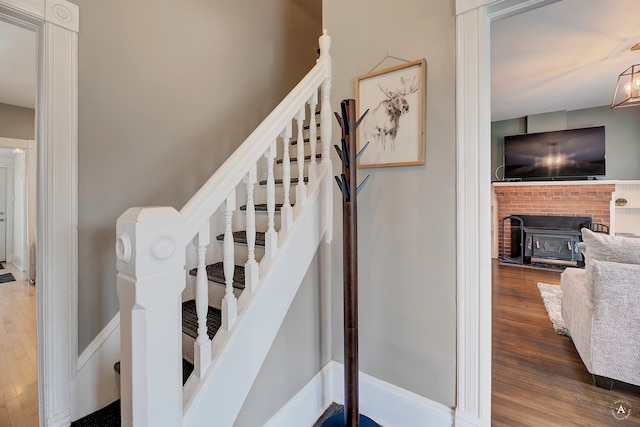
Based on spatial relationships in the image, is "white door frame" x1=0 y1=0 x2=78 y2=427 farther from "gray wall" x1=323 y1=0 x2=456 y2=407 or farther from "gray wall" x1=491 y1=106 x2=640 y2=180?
"gray wall" x1=491 y1=106 x2=640 y2=180

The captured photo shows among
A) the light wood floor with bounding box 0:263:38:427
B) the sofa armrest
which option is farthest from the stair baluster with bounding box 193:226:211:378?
the sofa armrest

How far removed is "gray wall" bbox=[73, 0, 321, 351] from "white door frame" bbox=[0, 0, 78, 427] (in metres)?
0.07

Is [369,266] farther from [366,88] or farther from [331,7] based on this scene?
[331,7]

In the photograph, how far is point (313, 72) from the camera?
1654 millimetres

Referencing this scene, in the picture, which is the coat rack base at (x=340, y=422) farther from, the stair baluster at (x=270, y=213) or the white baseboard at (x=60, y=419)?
the white baseboard at (x=60, y=419)

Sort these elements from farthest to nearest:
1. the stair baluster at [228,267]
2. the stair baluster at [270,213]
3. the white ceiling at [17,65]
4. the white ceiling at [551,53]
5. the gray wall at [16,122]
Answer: the gray wall at [16,122] < the white ceiling at [551,53] < the white ceiling at [17,65] < the stair baluster at [270,213] < the stair baluster at [228,267]

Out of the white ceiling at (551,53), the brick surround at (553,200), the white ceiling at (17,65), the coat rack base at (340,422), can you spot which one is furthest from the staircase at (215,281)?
the brick surround at (553,200)

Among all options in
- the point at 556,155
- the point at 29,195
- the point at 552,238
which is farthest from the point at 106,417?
the point at 556,155

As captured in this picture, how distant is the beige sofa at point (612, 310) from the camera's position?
5.68ft

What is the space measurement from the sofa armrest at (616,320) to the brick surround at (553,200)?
4033 millimetres

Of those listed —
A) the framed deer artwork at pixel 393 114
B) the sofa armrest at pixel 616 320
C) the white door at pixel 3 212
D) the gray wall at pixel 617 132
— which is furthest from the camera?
the white door at pixel 3 212

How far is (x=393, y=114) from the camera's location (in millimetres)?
1547

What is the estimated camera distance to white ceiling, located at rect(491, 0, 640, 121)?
8.10ft

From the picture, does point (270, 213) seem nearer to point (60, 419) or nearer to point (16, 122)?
point (60, 419)
